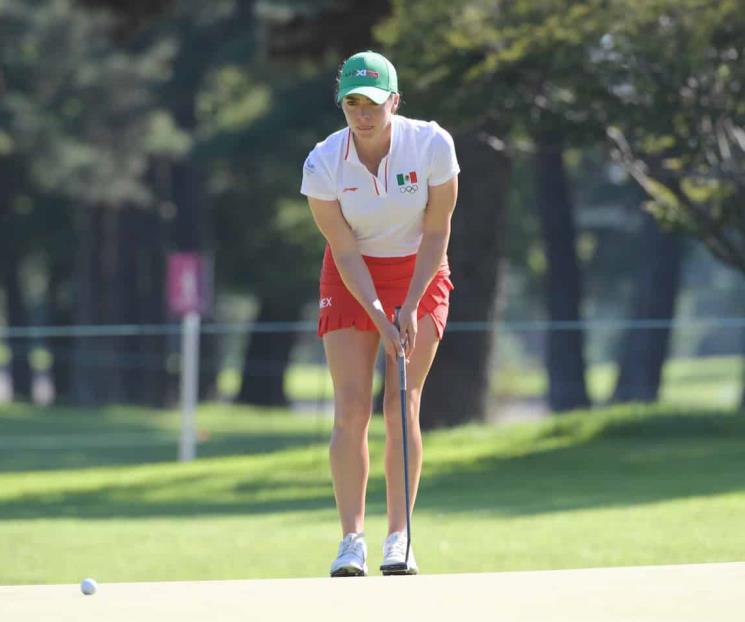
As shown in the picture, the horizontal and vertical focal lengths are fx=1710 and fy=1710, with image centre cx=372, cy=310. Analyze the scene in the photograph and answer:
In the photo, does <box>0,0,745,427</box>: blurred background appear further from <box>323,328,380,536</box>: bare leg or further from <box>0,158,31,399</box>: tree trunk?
<box>323,328,380,536</box>: bare leg

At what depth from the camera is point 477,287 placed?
60.6ft

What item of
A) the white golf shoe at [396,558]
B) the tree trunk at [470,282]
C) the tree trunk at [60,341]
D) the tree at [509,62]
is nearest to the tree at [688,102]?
the tree at [509,62]

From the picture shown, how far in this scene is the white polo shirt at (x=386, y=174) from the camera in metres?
6.02

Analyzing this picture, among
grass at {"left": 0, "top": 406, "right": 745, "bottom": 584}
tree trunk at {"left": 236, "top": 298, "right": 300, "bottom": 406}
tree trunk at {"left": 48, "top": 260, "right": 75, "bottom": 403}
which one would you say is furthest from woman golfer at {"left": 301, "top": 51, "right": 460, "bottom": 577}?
tree trunk at {"left": 48, "top": 260, "right": 75, "bottom": 403}

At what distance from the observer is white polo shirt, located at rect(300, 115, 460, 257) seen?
6023 millimetres

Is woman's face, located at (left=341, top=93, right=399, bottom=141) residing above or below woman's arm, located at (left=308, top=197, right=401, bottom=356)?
above

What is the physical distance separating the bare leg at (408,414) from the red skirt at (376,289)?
8cm

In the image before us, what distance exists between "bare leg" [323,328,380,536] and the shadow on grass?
170 inches

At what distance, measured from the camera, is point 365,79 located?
587cm

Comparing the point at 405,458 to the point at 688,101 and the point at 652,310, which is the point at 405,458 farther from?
the point at 652,310

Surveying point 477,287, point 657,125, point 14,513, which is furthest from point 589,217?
point 14,513

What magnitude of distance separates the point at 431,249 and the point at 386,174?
0.31 metres

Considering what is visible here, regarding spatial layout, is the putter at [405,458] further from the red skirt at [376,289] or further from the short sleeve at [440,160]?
the short sleeve at [440,160]

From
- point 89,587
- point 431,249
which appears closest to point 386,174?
point 431,249
